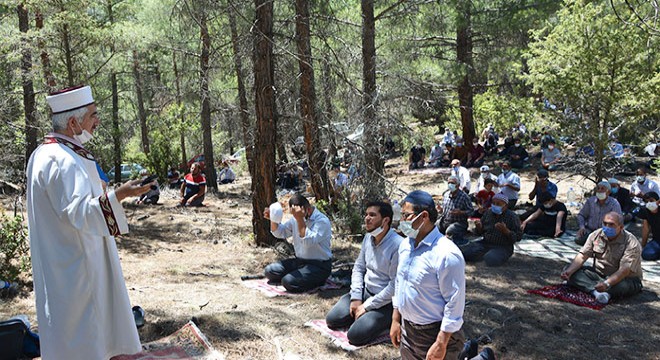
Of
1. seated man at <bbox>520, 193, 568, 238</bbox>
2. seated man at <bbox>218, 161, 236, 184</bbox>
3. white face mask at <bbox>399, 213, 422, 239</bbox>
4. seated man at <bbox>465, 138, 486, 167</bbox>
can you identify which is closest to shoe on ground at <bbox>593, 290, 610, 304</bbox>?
white face mask at <bbox>399, 213, 422, 239</bbox>

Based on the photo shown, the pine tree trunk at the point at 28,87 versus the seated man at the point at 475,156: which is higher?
the pine tree trunk at the point at 28,87

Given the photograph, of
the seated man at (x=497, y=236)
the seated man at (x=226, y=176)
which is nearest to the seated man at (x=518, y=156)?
the seated man at (x=226, y=176)

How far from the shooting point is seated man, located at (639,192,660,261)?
8375 mm

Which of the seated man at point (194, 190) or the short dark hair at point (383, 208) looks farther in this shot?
the seated man at point (194, 190)

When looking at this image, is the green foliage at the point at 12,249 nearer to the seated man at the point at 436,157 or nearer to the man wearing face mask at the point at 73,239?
the man wearing face mask at the point at 73,239

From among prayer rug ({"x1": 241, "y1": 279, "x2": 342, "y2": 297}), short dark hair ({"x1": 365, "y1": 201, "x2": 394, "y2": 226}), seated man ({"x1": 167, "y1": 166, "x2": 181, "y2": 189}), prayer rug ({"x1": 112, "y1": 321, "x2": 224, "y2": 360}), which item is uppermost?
short dark hair ({"x1": 365, "y1": 201, "x2": 394, "y2": 226})

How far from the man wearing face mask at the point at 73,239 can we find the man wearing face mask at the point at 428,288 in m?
1.58

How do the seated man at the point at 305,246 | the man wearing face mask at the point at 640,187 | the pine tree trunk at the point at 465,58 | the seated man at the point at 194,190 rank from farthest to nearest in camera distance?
the pine tree trunk at the point at 465,58, the seated man at the point at 194,190, the man wearing face mask at the point at 640,187, the seated man at the point at 305,246

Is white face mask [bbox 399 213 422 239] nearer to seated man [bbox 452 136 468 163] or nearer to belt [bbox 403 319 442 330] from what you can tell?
belt [bbox 403 319 442 330]

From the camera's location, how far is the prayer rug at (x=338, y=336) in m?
4.83

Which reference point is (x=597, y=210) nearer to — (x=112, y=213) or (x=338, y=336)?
(x=338, y=336)

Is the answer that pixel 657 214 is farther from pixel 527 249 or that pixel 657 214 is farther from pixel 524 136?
pixel 524 136

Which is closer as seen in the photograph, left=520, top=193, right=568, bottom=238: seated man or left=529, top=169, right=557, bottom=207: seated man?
left=520, top=193, right=568, bottom=238: seated man

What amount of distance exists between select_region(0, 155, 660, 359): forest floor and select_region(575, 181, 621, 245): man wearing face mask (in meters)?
1.20
